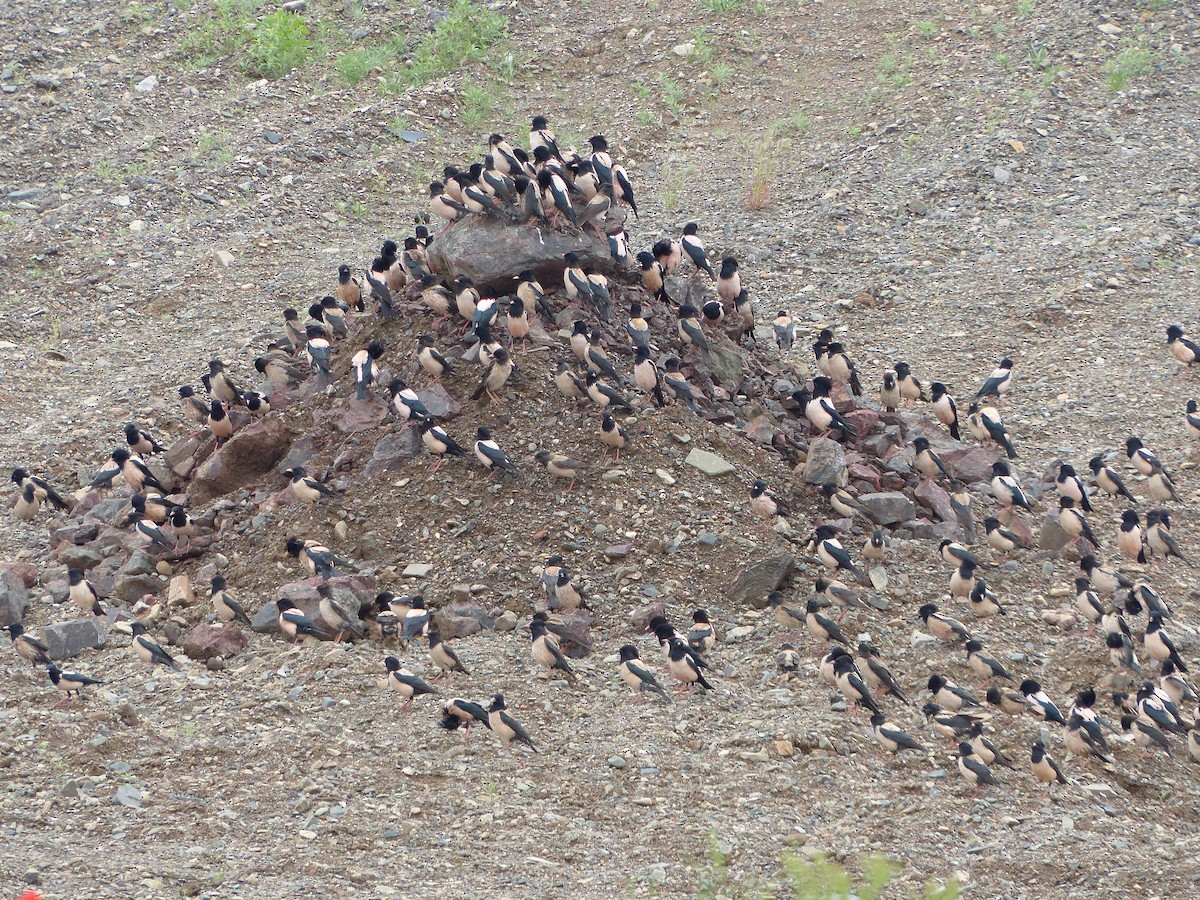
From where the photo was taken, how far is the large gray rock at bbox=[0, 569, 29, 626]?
11695 mm

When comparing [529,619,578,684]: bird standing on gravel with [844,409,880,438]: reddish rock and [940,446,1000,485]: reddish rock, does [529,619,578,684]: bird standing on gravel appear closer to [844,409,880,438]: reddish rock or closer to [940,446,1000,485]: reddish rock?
[844,409,880,438]: reddish rock

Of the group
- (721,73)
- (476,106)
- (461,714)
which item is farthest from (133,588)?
(721,73)

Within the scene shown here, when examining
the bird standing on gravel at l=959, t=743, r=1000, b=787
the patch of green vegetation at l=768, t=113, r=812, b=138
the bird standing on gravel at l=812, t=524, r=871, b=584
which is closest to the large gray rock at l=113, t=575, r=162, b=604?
the bird standing on gravel at l=812, t=524, r=871, b=584

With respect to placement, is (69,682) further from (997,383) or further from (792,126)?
(792,126)

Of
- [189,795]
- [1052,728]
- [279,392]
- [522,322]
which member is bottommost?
[1052,728]

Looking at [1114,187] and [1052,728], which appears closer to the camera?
[1052,728]

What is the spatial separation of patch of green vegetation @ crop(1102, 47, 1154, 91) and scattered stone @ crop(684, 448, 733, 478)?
13892 mm

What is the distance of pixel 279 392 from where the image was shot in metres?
13.9

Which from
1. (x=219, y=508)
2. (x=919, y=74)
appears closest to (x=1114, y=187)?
(x=919, y=74)

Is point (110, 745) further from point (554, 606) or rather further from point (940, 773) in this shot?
point (940, 773)

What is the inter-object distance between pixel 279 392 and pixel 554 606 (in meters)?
4.48

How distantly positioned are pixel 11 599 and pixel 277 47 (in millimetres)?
15258

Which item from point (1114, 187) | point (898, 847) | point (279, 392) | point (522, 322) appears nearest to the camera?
point (898, 847)

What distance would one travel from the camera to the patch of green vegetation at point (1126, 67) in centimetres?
2238
